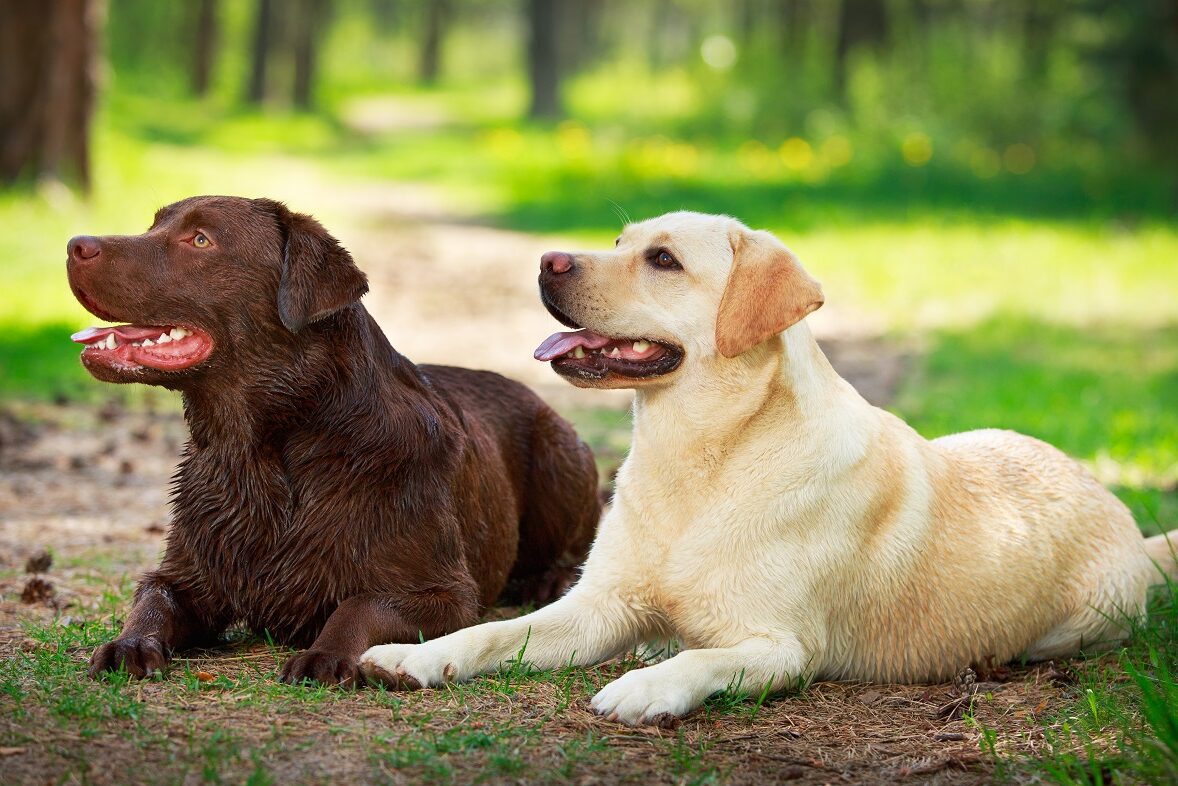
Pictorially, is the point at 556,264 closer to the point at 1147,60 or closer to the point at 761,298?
the point at 761,298

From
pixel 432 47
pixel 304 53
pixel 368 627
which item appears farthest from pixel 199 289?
pixel 432 47

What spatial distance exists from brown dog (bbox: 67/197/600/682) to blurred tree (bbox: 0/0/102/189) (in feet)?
37.3

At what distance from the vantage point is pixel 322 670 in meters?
3.92

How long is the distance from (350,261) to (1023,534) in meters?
2.49

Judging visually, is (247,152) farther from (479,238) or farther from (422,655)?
(422,655)

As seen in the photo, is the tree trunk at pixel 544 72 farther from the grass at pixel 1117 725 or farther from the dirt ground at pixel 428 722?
the grass at pixel 1117 725

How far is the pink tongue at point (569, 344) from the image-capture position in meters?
4.28

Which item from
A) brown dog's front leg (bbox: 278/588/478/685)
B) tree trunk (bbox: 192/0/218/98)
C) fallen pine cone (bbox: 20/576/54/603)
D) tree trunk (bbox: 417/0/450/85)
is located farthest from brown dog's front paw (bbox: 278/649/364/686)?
tree trunk (bbox: 417/0/450/85)

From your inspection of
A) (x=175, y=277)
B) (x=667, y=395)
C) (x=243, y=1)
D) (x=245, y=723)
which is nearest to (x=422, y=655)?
(x=245, y=723)

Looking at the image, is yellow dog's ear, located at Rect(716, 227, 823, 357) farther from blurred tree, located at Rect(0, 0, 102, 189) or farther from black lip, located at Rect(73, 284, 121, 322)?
blurred tree, located at Rect(0, 0, 102, 189)

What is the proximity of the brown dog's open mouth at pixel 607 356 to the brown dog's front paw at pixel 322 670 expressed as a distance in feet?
3.67

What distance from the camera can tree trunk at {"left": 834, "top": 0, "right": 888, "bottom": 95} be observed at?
26094 millimetres

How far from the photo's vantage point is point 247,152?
2567 cm

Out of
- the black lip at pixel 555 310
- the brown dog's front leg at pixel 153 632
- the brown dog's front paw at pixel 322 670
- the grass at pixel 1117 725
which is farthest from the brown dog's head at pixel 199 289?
the grass at pixel 1117 725
